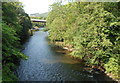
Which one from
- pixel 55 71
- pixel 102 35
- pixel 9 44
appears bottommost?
pixel 55 71

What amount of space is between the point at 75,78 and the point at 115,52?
16.0ft

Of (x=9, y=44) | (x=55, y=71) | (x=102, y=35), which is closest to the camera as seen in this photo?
(x=9, y=44)

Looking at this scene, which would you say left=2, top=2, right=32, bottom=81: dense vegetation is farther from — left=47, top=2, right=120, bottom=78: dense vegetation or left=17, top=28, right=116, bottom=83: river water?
left=47, top=2, right=120, bottom=78: dense vegetation

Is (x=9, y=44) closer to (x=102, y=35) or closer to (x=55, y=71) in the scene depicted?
(x=55, y=71)

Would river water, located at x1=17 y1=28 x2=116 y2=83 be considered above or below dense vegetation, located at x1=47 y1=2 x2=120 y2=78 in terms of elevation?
below

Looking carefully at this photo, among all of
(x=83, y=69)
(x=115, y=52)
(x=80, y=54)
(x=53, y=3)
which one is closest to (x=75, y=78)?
(x=83, y=69)

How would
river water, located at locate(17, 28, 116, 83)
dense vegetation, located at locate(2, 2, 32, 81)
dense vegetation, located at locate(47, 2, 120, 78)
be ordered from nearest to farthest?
dense vegetation, located at locate(2, 2, 32, 81), river water, located at locate(17, 28, 116, 83), dense vegetation, located at locate(47, 2, 120, 78)

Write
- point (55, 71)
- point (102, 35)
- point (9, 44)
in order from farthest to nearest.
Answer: point (55, 71), point (102, 35), point (9, 44)

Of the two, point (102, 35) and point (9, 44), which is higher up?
point (9, 44)

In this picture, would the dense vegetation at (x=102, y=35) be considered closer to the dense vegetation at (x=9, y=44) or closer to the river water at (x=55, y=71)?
the river water at (x=55, y=71)

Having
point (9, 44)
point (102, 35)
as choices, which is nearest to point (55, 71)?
point (102, 35)

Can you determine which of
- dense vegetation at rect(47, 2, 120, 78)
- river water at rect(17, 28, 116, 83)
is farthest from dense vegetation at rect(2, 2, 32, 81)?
dense vegetation at rect(47, 2, 120, 78)

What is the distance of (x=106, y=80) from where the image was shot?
12000mm

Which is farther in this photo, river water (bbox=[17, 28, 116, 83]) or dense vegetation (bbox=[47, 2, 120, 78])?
dense vegetation (bbox=[47, 2, 120, 78])
